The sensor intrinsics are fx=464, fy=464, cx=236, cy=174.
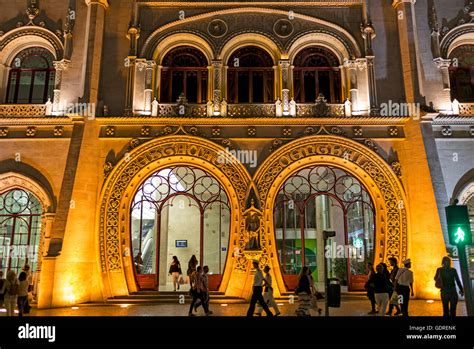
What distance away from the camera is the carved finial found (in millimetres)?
19125

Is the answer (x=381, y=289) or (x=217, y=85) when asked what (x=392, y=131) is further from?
(x=381, y=289)

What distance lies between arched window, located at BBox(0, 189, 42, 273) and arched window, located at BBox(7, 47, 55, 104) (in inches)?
155

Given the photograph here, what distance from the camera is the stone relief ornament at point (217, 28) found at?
1895 cm

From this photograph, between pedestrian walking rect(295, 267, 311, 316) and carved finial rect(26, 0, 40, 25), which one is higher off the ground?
carved finial rect(26, 0, 40, 25)

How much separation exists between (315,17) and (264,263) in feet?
33.3

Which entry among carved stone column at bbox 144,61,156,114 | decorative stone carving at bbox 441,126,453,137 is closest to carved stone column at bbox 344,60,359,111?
decorative stone carving at bbox 441,126,453,137

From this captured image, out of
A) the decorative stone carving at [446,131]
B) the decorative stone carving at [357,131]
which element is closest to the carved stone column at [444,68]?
the decorative stone carving at [446,131]

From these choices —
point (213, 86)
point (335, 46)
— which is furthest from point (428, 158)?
point (213, 86)

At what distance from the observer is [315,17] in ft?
62.2

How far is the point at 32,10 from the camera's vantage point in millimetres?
19141

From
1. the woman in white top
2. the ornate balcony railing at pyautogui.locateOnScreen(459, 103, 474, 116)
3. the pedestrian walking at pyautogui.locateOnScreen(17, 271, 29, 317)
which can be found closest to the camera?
the woman in white top

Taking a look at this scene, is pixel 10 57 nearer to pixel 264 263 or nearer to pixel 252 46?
pixel 252 46
